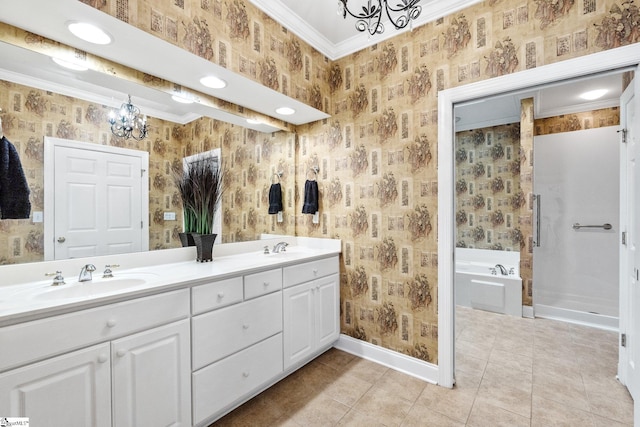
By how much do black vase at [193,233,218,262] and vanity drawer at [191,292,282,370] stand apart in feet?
1.66

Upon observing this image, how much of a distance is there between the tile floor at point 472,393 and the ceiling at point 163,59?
6.54 feet

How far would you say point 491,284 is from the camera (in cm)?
349

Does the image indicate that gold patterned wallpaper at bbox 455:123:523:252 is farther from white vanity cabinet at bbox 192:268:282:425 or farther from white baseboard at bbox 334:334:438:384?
white vanity cabinet at bbox 192:268:282:425

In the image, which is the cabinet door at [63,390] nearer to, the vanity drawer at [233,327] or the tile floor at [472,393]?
the vanity drawer at [233,327]

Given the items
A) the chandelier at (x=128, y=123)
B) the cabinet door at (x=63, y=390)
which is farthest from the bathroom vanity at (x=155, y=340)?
the chandelier at (x=128, y=123)

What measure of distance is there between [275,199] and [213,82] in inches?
44.5

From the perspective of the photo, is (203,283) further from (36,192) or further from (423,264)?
(423,264)

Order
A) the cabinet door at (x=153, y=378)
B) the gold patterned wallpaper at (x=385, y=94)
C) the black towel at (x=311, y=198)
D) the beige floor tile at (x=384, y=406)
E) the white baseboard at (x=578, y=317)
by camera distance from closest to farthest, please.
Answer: the cabinet door at (x=153, y=378) → the gold patterned wallpaper at (x=385, y=94) → the beige floor tile at (x=384, y=406) → the black towel at (x=311, y=198) → the white baseboard at (x=578, y=317)

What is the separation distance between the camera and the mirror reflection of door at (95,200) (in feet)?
5.12

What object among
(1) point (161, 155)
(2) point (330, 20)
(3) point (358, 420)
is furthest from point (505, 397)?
(2) point (330, 20)

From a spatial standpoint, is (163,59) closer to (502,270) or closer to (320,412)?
(320,412)

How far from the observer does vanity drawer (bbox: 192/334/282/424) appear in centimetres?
155

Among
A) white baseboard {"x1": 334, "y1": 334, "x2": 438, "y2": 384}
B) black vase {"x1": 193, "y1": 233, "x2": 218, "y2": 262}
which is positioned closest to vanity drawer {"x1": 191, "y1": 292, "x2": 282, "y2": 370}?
black vase {"x1": 193, "y1": 233, "x2": 218, "y2": 262}

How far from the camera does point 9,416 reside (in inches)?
39.9
